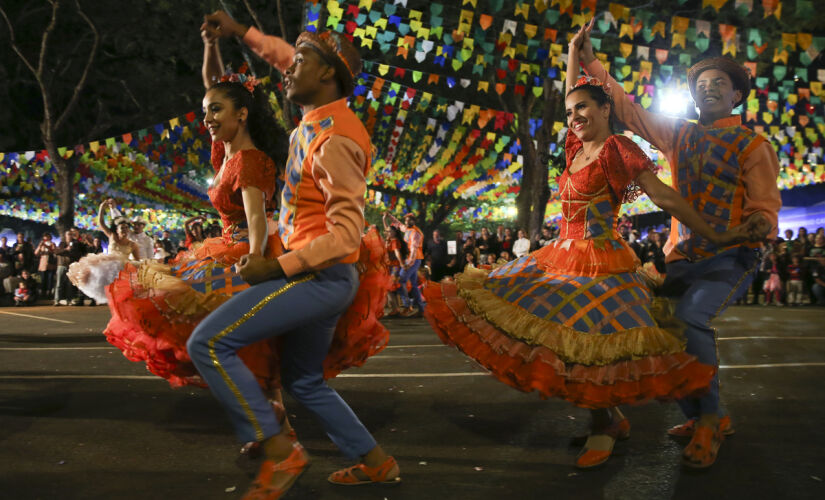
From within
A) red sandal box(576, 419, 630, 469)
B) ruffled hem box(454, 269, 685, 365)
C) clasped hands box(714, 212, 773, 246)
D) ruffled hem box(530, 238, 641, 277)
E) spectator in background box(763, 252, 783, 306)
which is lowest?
spectator in background box(763, 252, 783, 306)

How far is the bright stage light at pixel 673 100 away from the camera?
52.1ft

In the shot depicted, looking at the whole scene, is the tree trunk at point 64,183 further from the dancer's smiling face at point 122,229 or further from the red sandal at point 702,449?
the red sandal at point 702,449

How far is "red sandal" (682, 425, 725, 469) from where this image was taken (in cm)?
361

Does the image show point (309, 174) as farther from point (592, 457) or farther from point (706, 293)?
point (706, 293)

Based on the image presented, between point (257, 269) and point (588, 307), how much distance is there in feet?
5.52

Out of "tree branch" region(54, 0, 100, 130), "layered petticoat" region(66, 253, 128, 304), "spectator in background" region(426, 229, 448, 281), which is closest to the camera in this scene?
"layered petticoat" region(66, 253, 128, 304)

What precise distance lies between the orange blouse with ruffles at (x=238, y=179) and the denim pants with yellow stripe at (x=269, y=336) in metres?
0.74

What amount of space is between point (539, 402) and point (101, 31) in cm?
1915

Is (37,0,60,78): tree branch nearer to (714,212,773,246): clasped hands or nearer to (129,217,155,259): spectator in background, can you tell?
(129,217,155,259): spectator in background

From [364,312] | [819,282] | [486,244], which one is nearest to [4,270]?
[486,244]

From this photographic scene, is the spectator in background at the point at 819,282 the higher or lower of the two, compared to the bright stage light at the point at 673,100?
lower

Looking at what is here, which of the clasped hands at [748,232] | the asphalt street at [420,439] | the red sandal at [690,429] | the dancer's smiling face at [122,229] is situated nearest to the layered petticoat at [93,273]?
the dancer's smiling face at [122,229]

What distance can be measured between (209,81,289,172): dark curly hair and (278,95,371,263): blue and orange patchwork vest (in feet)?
2.88

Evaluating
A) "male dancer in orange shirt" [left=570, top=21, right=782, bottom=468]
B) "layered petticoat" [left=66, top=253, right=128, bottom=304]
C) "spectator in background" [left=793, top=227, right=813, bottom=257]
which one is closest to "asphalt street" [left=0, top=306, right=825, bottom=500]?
"male dancer in orange shirt" [left=570, top=21, right=782, bottom=468]
